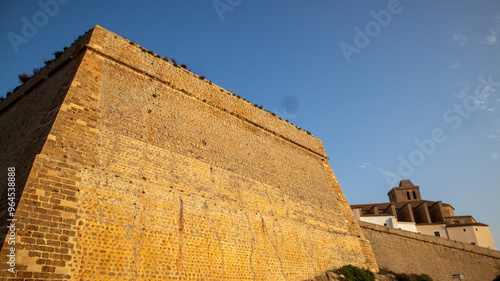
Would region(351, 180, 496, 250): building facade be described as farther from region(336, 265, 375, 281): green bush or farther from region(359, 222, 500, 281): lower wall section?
region(336, 265, 375, 281): green bush

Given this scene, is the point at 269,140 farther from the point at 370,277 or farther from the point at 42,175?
the point at 42,175

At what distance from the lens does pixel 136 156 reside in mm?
9695

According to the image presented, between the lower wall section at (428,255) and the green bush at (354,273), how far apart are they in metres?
→ 3.86

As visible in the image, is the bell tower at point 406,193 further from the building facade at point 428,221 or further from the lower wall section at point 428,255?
the lower wall section at point 428,255

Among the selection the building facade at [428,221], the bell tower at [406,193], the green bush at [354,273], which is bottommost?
the green bush at [354,273]

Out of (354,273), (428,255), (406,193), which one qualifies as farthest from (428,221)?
(354,273)

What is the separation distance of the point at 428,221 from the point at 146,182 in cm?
2924

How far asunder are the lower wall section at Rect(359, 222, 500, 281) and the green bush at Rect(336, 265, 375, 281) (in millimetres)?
3864

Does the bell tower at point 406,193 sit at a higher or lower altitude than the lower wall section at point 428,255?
higher

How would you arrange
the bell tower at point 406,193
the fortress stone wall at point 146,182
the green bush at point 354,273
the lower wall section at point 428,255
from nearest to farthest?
the fortress stone wall at point 146,182 → the green bush at point 354,273 → the lower wall section at point 428,255 → the bell tower at point 406,193

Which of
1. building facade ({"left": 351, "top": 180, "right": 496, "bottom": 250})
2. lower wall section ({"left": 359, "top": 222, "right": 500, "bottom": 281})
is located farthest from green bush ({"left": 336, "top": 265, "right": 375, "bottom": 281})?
building facade ({"left": 351, "top": 180, "right": 496, "bottom": 250})

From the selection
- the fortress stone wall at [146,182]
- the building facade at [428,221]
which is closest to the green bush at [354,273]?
the fortress stone wall at [146,182]

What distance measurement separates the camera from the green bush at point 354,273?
14.0 m

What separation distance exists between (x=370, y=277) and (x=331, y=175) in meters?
5.67
